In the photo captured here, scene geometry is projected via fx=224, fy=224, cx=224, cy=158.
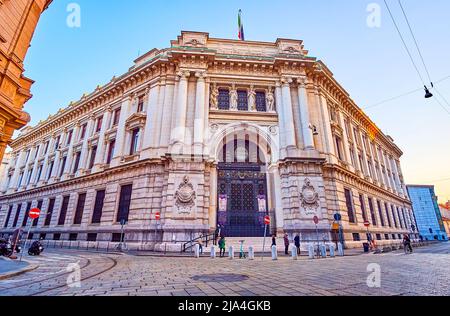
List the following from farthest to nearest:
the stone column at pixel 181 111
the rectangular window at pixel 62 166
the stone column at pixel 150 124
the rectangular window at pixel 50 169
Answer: the rectangular window at pixel 50 169 → the rectangular window at pixel 62 166 → the stone column at pixel 150 124 → the stone column at pixel 181 111

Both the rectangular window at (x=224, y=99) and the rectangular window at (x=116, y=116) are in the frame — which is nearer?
the rectangular window at (x=224, y=99)

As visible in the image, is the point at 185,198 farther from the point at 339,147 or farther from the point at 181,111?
the point at 339,147

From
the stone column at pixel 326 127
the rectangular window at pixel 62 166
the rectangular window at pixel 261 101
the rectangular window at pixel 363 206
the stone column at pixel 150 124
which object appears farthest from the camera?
the rectangular window at pixel 62 166

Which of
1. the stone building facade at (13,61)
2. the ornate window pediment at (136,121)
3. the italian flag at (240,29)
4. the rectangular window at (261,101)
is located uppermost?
the italian flag at (240,29)

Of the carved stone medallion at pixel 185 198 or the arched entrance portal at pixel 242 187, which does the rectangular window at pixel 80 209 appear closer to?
the carved stone medallion at pixel 185 198

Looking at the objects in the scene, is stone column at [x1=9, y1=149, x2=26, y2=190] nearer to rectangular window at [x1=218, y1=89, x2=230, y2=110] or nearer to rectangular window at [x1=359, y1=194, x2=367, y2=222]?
rectangular window at [x1=218, y1=89, x2=230, y2=110]

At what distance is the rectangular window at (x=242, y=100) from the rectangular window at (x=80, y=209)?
18131mm

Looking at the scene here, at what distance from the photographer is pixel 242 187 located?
756 inches

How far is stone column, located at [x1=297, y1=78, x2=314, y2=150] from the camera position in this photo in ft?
62.6

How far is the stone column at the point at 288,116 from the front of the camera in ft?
61.9

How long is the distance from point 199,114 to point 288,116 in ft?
25.7

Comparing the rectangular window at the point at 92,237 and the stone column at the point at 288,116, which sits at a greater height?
the stone column at the point at 288,116

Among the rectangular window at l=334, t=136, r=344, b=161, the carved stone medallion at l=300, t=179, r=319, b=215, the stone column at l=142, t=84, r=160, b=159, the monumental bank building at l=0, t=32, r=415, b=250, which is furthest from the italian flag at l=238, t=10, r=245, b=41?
the carved stone medallion at l=300, t=179, r=319, b=215

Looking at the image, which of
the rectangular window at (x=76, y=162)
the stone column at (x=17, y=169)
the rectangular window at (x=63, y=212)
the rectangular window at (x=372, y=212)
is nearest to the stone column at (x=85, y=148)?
the rectangular window at (x=76, y=162)
